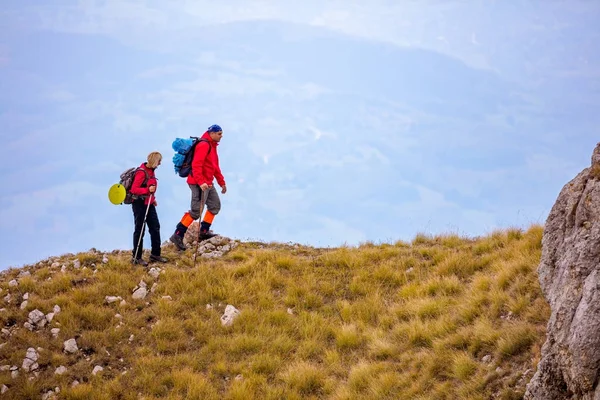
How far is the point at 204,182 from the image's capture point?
12930 millimetres

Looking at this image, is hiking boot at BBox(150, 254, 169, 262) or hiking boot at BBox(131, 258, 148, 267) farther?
hiking boot at BBox(150, 254, 169, 262)

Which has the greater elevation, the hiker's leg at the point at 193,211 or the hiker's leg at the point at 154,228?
the hiker's leg at the point at 193,211

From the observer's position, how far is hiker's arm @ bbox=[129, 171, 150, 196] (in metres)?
11.9

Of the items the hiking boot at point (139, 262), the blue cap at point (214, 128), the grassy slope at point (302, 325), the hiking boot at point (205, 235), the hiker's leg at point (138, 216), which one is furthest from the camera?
the hiking boot at point (205, 235)

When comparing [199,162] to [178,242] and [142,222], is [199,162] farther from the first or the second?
[178,242]

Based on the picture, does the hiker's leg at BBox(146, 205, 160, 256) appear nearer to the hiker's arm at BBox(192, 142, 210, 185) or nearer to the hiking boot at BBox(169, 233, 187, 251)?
the hiking boot at BBox(169, 233, 187, 251)

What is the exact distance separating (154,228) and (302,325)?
14.2 feet

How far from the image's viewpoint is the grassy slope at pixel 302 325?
817cm

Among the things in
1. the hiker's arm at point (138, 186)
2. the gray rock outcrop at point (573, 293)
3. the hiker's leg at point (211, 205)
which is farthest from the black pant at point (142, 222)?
the gray rock outcrop at point (573, 293)

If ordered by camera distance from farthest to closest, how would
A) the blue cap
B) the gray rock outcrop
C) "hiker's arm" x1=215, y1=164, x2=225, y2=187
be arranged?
1. "hiker's arm" x1=215, y1=164, x2=225, y2=187
2. the blue cap
3. the gray rock outcrop

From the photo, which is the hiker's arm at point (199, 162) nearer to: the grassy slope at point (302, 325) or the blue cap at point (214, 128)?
the blue cap at point (214, 128)

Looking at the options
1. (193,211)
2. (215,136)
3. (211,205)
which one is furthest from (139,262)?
(215,136)

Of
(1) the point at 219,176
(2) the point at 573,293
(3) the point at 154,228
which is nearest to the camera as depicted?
(2) the point at 573,293

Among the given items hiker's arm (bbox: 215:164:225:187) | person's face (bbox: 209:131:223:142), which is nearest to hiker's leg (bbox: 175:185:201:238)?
hiker's arm (bbox: 215:164:225:187)
